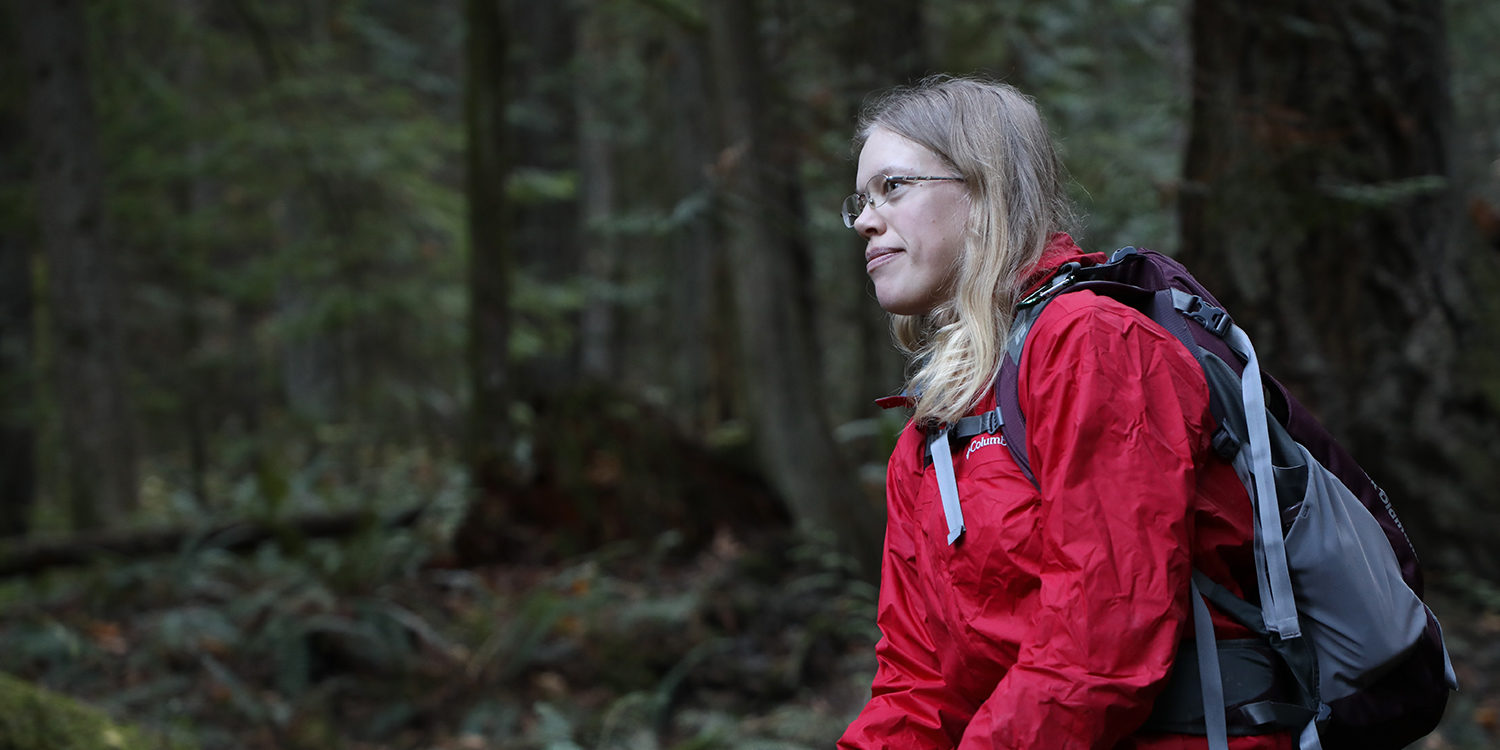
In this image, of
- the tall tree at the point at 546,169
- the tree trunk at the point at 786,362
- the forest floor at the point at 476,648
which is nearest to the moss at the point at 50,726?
the forest floor at the point at 476,648

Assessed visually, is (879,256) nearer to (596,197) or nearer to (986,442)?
(986,442)

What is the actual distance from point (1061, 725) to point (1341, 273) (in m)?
4.20

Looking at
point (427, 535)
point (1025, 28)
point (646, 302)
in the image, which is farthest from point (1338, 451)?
point (646, 302)

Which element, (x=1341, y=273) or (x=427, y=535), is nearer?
(x=1341, y=273)

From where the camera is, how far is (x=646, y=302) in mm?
17297

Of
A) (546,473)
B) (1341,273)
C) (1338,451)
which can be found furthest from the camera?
(546,473)

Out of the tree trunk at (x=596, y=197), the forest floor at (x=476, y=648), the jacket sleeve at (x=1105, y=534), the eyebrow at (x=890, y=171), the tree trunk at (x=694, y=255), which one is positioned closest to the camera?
the jacket sleeve at (x=1105, y=534)

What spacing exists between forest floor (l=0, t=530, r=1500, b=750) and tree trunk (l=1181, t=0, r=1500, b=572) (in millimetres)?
686

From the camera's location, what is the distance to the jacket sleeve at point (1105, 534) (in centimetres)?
145

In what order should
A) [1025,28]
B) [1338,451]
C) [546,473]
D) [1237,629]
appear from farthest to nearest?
[546,473], [1025,28], [1338,451], [1237,629]

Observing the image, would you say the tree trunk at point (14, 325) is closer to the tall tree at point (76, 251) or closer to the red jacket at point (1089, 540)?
the tall tree at point (76, 251)

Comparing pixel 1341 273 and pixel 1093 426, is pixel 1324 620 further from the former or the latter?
pixel 1341 273

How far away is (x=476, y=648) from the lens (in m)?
6.33

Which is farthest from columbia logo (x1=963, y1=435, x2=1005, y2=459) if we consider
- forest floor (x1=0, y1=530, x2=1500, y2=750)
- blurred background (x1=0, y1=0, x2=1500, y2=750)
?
forest floor (x1=0, y1=530, x2=1500, y2=750)
